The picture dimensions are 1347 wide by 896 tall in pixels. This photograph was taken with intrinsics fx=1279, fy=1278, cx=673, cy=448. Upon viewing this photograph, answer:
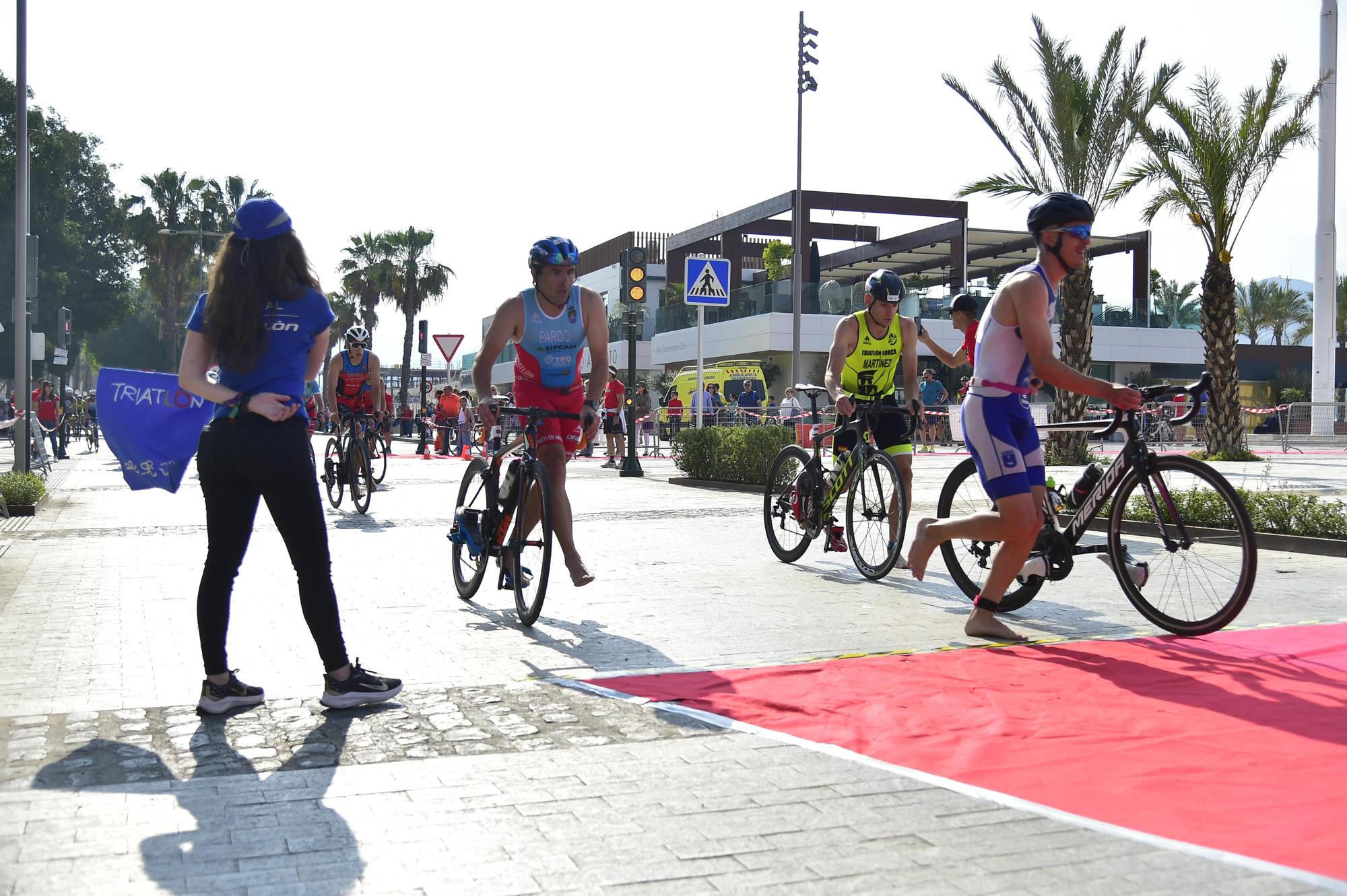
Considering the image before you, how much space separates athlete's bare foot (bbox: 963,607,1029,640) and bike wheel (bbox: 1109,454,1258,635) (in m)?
0.57

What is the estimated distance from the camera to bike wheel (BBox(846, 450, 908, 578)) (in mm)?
7633

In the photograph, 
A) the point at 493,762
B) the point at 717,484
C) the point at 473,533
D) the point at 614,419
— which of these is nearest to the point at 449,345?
the point at 614,419

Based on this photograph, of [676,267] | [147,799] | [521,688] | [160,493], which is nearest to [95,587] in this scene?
[521,688]

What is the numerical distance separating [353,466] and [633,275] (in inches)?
275

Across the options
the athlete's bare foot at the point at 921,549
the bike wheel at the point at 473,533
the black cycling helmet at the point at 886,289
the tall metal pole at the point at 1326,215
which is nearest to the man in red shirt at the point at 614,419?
the tall metal pole at the point at 1326,215

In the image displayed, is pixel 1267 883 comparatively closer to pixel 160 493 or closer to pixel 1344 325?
pixel 160 493

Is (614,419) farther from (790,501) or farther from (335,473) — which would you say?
(790,501)

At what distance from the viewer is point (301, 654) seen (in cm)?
555

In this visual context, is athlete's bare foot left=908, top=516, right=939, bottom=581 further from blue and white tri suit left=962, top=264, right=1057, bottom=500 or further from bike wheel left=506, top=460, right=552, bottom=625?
bike wheel left=506, top=460, right=552, bottom=625

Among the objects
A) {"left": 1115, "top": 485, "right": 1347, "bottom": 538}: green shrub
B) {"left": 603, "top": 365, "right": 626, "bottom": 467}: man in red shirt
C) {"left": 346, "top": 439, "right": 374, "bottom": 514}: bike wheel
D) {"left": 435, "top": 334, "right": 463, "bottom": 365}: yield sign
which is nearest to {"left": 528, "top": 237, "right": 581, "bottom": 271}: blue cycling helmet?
{"left": 1115, "top": 485, "right": 1347, "bottom": 538}: green shrub

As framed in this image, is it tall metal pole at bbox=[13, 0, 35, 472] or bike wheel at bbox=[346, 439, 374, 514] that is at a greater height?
tall metal pole at bbox=[13, 0, 35, 472]

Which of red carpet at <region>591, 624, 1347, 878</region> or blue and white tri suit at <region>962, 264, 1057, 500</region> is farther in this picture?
blue and white tri suit at <region>962, 264, 1057, 500</region>

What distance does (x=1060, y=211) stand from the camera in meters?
5.64

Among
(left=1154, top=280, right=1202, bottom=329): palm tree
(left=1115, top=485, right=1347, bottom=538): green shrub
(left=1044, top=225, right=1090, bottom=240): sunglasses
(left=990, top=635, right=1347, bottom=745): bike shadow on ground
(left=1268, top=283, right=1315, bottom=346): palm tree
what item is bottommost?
(left=990, top=635, right=1347, bottom=745): bike shadow on ground
